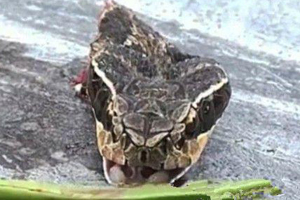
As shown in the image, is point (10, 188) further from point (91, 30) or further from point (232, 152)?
point (91, 30)

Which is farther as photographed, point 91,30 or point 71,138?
point 91,30

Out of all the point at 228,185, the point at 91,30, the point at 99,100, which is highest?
the point at 228,185

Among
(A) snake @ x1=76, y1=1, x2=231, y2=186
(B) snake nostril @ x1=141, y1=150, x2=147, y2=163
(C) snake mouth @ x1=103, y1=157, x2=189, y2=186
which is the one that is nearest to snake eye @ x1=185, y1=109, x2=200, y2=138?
(A) snake @ x1=76, y1=1, x2=231, y2=186

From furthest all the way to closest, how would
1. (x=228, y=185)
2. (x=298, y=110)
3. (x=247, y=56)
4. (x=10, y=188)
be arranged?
1. (x=247, y=56)
2. (x=298, y=110)
3. (x=228, y=185)
4. (x=10, y=188)

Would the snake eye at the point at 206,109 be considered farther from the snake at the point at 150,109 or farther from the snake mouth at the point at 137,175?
the snake mouth at the point at 137,175

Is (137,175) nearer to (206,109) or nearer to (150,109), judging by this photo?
(150,109)

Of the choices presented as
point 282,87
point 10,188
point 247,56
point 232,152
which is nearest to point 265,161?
point 232,152

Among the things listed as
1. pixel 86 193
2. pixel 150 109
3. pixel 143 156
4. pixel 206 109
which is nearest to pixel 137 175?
pixel 143 156

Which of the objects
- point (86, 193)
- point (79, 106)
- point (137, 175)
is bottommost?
point (79, 106)
